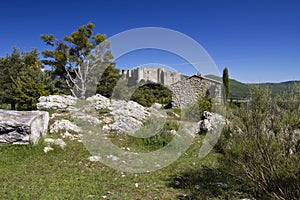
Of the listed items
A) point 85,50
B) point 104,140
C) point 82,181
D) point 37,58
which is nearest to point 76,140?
point 104,140

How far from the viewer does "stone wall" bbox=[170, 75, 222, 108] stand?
15.6 m

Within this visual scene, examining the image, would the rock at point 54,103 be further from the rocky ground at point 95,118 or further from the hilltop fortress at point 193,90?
the hilltop fortress at point 193,90

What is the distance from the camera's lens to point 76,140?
6.41 meters

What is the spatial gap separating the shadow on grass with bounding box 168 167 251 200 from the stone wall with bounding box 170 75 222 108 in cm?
1107

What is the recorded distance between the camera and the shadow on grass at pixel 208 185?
351cm

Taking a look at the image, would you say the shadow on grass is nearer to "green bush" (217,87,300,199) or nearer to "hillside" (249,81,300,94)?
"green bush" (217,87,300,199)

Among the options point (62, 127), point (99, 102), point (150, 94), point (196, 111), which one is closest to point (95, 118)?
point (62, 127)

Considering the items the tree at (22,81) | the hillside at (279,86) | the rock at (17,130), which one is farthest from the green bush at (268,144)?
the tree at (22,81)

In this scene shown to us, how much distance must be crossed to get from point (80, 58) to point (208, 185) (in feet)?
54.9

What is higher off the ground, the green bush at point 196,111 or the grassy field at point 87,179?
the green bush at point 196,111

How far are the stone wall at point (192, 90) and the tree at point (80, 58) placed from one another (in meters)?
6.31

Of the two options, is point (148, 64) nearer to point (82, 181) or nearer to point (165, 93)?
point (82, 181)

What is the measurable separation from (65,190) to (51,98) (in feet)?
26.6

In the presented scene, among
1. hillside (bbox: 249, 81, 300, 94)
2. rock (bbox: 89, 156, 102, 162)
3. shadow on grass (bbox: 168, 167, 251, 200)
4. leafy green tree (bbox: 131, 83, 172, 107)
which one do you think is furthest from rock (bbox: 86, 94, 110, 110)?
hillside (bbox: 249, 81, 300, 94)
